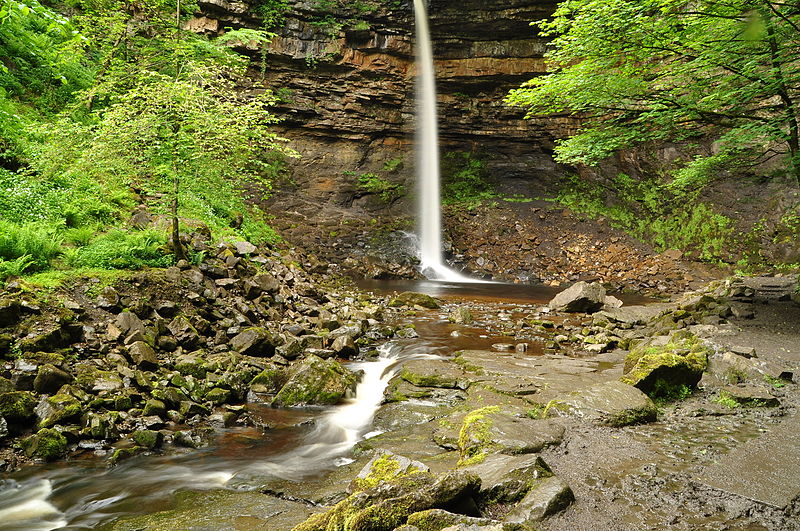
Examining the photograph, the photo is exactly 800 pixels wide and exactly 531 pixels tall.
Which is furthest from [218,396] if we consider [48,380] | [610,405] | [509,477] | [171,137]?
[610,405]

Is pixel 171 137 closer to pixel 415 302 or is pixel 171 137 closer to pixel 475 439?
pixel 475 439

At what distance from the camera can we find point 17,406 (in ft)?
16.9

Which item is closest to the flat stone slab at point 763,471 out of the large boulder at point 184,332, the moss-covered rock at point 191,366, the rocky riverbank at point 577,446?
the rocky riverbank at point 577,446

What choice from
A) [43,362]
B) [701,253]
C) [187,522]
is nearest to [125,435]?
[43,362]

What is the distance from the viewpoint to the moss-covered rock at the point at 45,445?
16.2 feet

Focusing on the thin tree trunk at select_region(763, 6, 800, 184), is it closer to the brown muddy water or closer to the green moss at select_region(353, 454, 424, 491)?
the brown muddy water

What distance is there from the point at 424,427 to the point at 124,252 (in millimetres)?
7221

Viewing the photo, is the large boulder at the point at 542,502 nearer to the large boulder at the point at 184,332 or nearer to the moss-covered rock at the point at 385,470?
the moss-covered rock at the point at 385,470

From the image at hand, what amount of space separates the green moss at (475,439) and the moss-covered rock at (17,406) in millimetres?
5202

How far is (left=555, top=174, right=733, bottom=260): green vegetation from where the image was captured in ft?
77.8

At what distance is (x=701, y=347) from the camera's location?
23.6 feet

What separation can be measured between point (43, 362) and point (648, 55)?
11.1 meters

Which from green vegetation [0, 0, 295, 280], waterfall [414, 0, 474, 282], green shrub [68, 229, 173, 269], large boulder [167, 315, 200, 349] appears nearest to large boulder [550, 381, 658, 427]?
large boulder [167, 315, 200, 349]

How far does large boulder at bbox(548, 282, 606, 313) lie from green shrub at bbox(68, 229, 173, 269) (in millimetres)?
12030
